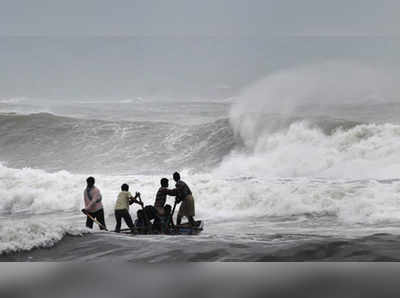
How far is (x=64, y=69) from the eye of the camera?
81688 mm

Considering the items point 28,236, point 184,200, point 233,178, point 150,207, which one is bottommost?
point 28,236

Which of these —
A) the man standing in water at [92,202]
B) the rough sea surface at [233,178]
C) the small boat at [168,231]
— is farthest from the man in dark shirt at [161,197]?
the man standing in water at [92,202]

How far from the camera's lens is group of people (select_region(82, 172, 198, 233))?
10422mm

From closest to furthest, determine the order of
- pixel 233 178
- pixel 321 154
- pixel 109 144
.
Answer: pixel 233 178 < pixel 321 154 < pixel 109 144

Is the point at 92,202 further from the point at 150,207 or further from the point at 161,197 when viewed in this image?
the point at 161,197

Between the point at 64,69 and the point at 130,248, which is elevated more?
the point at 64,69

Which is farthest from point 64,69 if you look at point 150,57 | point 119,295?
point 119,295

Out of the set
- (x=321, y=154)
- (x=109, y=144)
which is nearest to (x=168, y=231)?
(x=321, y=154)

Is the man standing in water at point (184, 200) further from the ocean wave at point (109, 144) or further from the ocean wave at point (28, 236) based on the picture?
the ocean wave at point (109, 144)

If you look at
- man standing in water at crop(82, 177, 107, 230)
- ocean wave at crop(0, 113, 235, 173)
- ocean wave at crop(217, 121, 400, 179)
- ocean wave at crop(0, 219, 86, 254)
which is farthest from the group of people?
ocean wave at crop(0, 113, 235, 173)

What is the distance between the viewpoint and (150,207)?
1055 centimetres

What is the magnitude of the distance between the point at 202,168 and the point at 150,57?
210 feet

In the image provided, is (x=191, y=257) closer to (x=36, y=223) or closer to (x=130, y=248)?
(x=130, y=248)

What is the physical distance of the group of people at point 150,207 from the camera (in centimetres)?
1042
